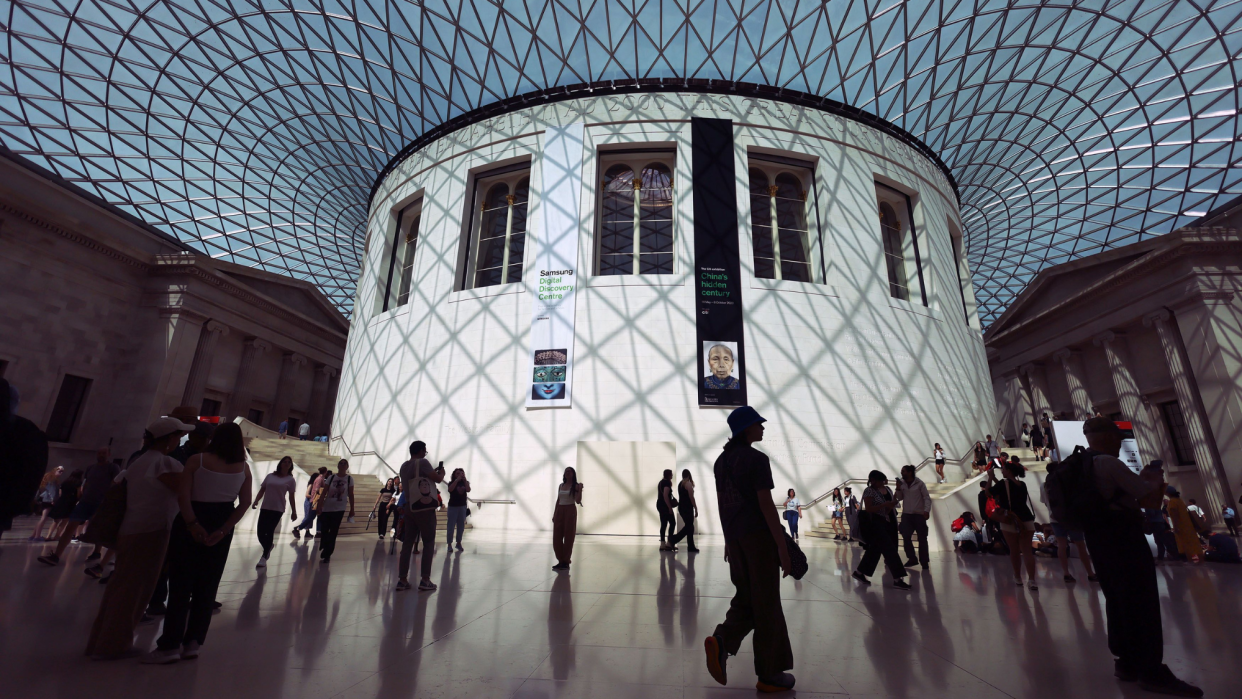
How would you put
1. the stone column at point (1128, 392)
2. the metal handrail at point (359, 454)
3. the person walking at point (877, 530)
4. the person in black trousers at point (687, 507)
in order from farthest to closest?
the stone column at point (1128, 392) → the metal handrail at point (359, 454) → the person in black trousers at point (687, 507) → the person walking at point (877, 530)

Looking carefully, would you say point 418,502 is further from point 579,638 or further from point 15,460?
point 15,460

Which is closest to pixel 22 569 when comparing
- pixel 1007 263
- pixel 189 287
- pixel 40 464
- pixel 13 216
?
pixel 40 464

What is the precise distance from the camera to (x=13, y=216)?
2231 cm

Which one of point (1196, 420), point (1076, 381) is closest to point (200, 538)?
point (1196, 420)

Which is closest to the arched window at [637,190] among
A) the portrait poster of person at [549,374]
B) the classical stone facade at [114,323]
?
the portrait poster of person at [549,374]

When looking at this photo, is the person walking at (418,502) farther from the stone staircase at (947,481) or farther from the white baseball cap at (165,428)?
the stone staircase at (947,481)

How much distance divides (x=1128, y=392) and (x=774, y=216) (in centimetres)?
2291

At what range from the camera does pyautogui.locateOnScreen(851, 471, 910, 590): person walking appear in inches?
296

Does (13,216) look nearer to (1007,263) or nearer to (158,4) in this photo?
(158,4)

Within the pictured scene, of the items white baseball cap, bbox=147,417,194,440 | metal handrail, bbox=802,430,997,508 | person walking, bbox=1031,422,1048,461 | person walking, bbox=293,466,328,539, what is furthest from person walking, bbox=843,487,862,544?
person walking, bbox=293,466,328,539

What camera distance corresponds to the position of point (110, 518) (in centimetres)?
405

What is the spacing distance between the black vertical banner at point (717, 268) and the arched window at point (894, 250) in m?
8.10

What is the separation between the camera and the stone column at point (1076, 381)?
103 feet

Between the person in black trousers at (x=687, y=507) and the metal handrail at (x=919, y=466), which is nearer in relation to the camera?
the person in black trousers at (x=687, y=507)
